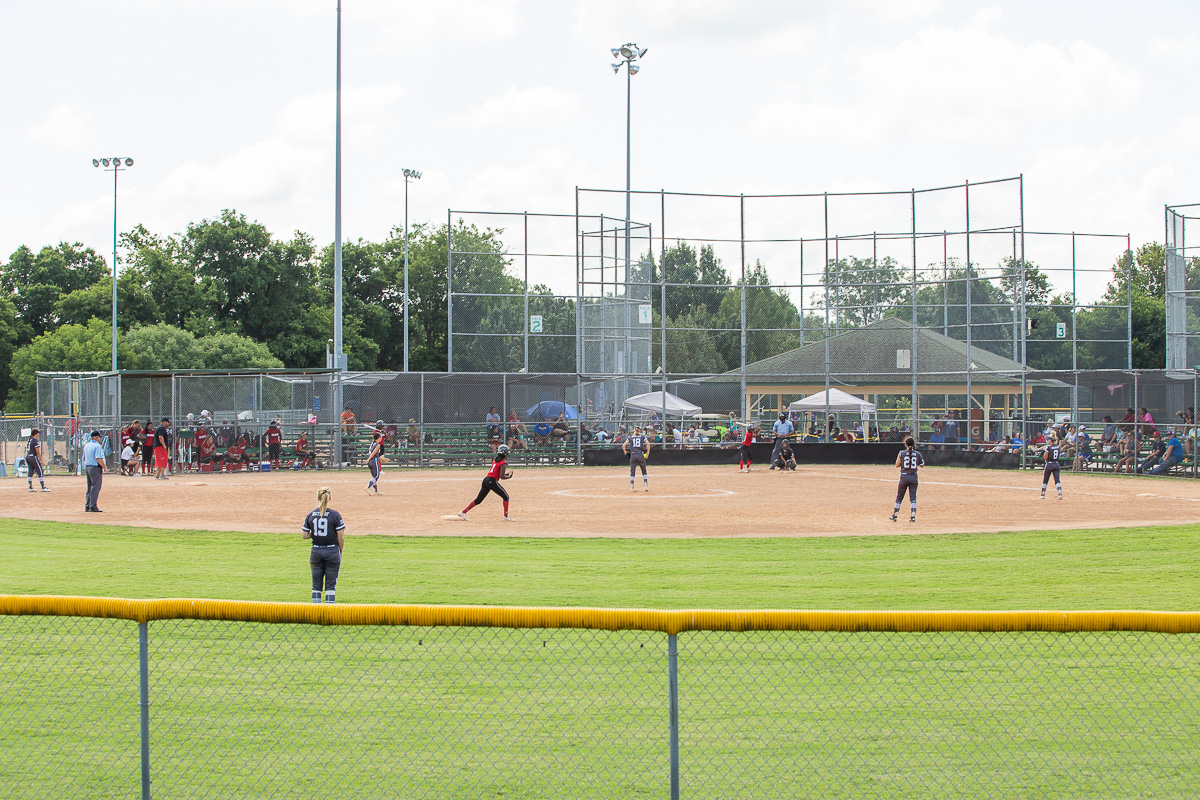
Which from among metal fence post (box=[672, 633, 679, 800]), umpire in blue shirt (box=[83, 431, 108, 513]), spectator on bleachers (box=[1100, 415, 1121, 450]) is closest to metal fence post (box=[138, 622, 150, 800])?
metal fence post (box=[672, 633, 679, 800])

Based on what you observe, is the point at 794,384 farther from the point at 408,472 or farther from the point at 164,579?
the point at 164,579

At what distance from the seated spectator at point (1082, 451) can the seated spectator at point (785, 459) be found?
29.5 ft

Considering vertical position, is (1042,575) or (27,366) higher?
(27,366)

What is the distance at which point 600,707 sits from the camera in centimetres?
700

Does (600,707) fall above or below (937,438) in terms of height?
below

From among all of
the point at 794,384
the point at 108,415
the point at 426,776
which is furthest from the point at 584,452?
the point at 426,776

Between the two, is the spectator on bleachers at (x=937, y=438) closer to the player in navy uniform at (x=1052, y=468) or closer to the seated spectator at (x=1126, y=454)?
the seated spectator at (x=1126, y=454)

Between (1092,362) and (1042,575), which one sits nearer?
(1042,575)

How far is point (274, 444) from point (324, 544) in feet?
90.7

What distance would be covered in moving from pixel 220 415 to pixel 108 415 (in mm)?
4294

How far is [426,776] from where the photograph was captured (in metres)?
5.80

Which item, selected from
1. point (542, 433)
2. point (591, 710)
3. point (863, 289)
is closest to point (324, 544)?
point (591, 710)

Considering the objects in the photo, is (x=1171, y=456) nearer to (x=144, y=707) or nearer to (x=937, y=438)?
(x=937, y=438)

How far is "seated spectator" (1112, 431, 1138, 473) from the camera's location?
3381 centimetres
